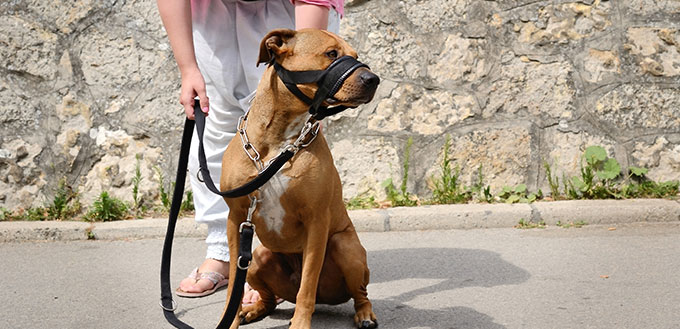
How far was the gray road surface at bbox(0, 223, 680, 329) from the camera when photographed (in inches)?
139

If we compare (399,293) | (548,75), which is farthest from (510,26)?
(399,293)

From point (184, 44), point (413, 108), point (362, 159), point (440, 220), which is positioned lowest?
point (440, 220)

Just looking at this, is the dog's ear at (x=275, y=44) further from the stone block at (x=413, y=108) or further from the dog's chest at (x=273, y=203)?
the stone block at (x=413, y=108)

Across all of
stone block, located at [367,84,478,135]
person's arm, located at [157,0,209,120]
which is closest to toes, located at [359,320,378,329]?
person's arm, located at [157,0,209,120]

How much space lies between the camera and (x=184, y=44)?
3.46 metres

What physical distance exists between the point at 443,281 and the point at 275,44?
6.06ft

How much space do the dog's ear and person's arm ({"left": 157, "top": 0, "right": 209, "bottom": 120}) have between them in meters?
0.55

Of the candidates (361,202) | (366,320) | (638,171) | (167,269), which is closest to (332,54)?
(366,320)

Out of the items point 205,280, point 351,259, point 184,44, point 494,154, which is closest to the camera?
point 351,259

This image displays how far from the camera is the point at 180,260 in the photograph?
4719 mm

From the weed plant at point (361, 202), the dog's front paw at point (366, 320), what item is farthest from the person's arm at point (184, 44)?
the weed plant at point (361, 202)

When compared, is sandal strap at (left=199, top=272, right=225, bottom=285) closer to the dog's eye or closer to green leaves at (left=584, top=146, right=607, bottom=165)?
the dog's eye

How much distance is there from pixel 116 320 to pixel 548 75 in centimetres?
365

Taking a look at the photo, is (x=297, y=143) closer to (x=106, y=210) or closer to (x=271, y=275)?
(x=271, y=275)
